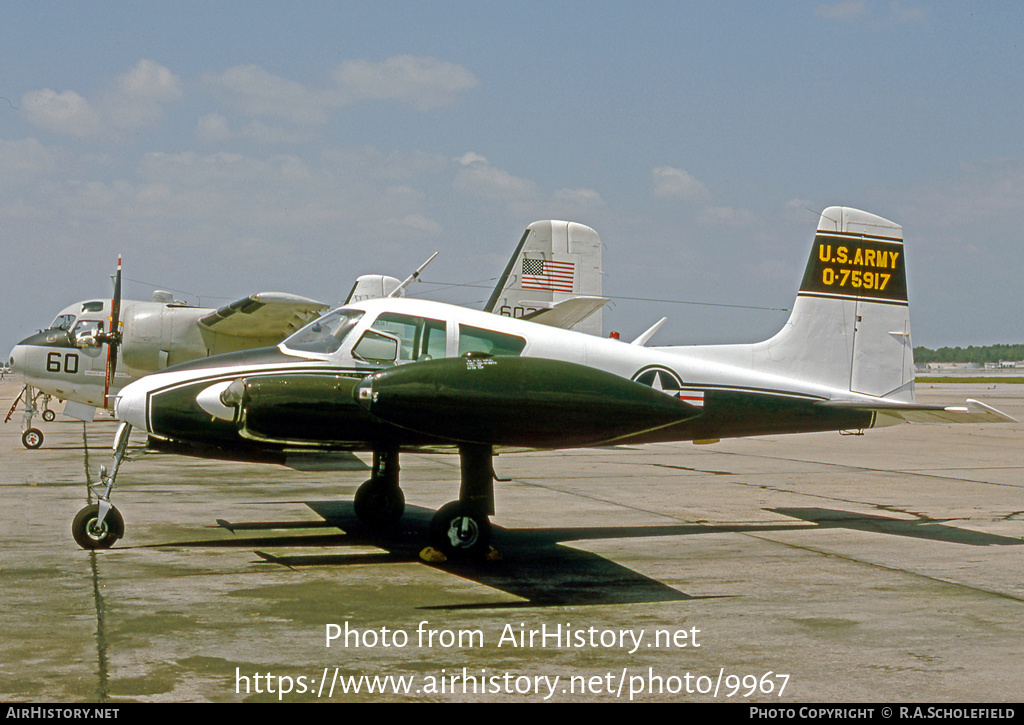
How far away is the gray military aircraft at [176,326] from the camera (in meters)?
21.1

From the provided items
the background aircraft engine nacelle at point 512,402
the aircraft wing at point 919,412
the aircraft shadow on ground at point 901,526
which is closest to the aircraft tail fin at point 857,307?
the aircraft wing at point 919,412

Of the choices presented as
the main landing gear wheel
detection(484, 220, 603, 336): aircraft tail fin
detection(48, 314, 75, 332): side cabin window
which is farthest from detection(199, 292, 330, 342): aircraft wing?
the main landing gear wheel

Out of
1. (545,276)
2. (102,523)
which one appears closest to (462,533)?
(102,523)

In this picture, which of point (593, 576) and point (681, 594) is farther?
point (593, 576)

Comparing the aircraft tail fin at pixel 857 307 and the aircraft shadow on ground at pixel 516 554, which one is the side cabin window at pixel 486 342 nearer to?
the aircraft shadow on ground at pixel 516 554

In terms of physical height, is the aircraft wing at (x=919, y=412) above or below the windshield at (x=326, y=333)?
below

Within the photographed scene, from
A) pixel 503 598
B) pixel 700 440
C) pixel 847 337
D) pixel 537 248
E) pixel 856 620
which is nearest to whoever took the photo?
pixel 856 620

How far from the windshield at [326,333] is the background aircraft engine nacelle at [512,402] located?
1.56m

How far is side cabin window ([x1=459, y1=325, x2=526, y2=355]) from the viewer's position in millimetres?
9422

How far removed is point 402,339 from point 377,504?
250cm

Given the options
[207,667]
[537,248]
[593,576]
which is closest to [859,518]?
[593,576]
